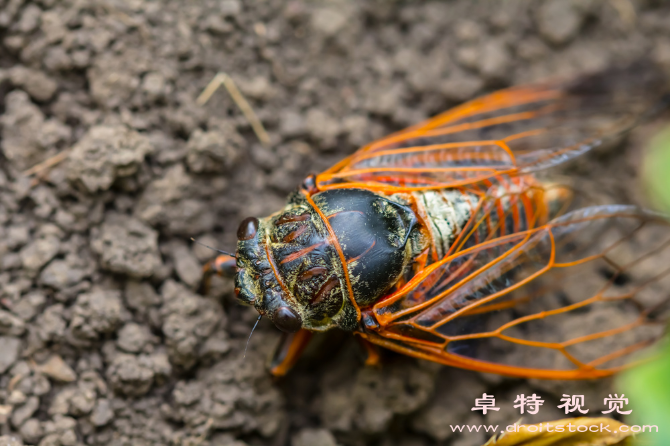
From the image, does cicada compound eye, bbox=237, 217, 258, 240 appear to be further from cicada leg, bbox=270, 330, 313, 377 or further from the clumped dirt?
cicada leg, bbox=270, 330, 313, 377

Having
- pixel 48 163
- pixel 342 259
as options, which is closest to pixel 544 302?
pixel 342 259

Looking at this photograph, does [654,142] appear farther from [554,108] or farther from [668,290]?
[668,290]

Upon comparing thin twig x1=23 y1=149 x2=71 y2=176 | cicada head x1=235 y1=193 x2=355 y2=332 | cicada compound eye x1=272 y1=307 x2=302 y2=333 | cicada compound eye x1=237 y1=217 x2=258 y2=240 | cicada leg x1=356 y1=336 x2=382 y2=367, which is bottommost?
cicada leg x1=356 y1=336 x2=382 y2=367

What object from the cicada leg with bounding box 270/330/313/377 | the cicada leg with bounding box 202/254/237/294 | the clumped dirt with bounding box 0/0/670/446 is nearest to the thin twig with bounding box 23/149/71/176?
the clumped dirt with bounding box 0/0/670/446

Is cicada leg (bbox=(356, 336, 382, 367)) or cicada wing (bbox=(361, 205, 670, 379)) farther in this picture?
cicada leg (bbox=(356, 336, 382, 367))

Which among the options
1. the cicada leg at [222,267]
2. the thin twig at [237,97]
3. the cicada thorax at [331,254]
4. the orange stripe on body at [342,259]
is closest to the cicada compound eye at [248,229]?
the cicada thorax at [331,254]
